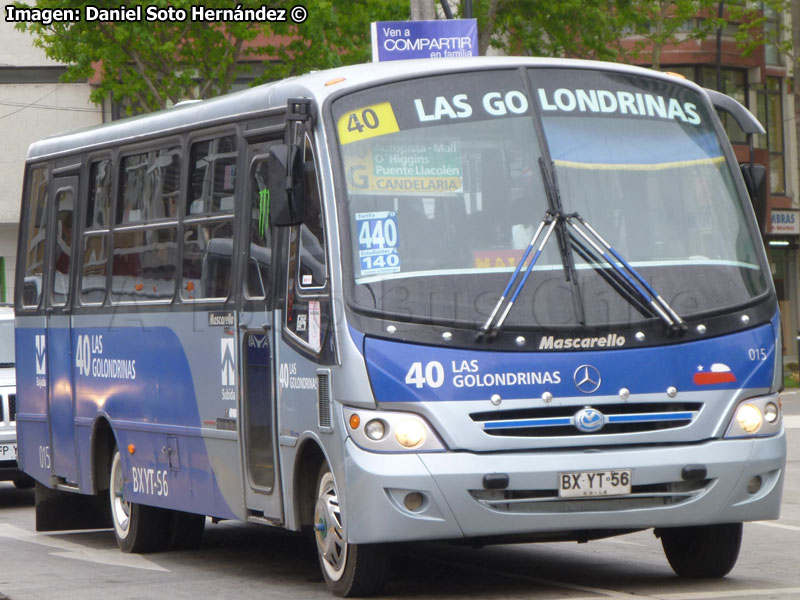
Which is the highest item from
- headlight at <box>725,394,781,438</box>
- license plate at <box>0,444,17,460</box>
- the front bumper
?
headlight at <box>725,394,781,438</box>

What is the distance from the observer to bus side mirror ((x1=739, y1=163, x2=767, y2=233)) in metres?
9.26

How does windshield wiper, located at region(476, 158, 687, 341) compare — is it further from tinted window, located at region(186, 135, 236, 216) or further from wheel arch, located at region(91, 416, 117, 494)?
wheel arch, located at region(91, 416, 117, 494)

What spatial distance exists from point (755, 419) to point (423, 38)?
762 centimetres

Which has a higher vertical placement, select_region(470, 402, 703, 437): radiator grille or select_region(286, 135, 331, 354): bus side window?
select_region(286, 135, 331, 354): bus side window

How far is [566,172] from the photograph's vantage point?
28.7 feet

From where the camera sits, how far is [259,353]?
31.9ft

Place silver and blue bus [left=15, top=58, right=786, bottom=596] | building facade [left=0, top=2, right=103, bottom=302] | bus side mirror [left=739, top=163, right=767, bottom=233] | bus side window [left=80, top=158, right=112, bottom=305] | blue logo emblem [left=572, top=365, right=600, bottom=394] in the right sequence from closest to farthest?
1. silver and blue bus [left=15, top=58, right=786, bottom=596]
2. blue logo emblem [left=572, top=365, right=600, bottom=394]
3. bus side mirror [left=739, top=163, right=767, bottom=233]
4. bus side window [left=80, top=158, right=112, bottom=305]
5. building facade [left=0, top=2, right=103, bottom=302]

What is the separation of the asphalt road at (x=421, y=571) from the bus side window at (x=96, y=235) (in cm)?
194

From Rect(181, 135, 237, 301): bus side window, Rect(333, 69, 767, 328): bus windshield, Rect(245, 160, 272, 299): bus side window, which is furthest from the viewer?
Rect(181, 135, 237, 301): bus side window

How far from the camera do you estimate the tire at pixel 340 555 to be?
27.9 ft

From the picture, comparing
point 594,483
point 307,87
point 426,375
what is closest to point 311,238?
point 307,87

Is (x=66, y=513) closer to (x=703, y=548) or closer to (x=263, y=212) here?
(x=263, y=212)

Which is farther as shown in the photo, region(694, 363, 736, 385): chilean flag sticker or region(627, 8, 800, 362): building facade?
region(627, 8, 800, 362): building facade

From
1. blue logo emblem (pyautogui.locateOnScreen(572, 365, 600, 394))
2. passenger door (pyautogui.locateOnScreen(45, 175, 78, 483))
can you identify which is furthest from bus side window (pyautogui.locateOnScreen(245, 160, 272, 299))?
passenger door (pyautogui.locateOnScreen(45, 175, 78, 483))
